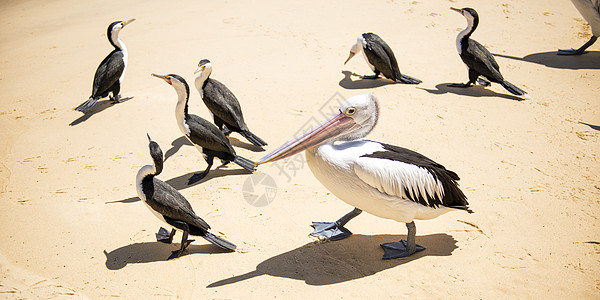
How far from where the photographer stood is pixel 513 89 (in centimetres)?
679

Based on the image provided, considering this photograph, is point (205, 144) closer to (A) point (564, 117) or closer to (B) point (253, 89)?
(B) point (253, 89)

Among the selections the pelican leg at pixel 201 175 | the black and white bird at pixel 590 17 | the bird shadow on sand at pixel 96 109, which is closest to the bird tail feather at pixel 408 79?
the black and white bird at pixel 590 17

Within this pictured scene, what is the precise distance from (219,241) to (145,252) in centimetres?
63

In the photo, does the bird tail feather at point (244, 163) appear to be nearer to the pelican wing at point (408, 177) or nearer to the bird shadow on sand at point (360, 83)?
the pelican wing at point (408, 177)

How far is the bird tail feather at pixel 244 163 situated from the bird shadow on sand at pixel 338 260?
57.4 inches

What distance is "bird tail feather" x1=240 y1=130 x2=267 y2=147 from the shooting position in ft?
18.3

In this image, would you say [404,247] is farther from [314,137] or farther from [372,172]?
[314,137]

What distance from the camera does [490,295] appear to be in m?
3.30

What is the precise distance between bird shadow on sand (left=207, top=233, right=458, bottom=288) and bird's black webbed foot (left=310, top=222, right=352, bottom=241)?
44 mm

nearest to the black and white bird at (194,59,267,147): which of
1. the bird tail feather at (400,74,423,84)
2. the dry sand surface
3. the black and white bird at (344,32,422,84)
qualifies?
the dry sand surface

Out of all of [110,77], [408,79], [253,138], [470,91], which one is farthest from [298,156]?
[470,91]

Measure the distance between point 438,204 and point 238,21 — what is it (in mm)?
7324

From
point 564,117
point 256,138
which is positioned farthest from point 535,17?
point 256,138

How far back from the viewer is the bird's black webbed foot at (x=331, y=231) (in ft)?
13.1
